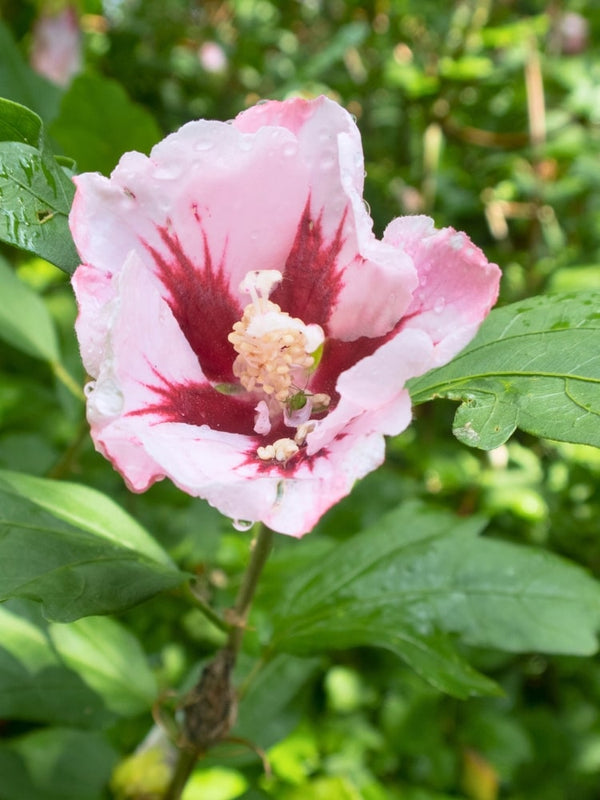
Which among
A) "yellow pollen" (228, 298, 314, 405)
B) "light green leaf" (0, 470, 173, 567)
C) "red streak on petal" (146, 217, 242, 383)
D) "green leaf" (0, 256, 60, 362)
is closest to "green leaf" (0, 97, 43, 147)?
"red streak on petal" (146, 217, 242, 383)

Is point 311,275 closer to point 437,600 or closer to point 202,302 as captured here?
point 202,302

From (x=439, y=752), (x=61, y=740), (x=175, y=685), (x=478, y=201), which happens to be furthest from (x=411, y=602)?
(x=478, y=201)

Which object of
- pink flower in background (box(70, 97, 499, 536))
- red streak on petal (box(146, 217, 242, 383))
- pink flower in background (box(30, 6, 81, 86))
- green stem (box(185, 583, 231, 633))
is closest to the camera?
pink flower in background (box(70, 97, 499, 536))

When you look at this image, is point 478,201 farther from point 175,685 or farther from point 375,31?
point 175,685

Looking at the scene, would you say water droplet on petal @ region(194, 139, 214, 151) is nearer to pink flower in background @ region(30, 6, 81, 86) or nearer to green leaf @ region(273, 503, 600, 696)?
green leaf @ region(273, 503, 600, 696)

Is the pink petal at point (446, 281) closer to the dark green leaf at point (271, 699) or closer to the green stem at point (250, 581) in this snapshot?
the green stem at point (250, 581)
